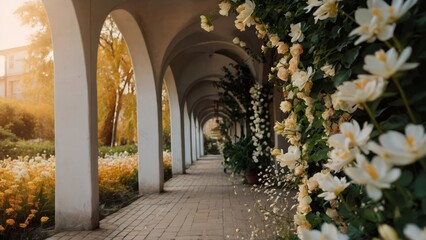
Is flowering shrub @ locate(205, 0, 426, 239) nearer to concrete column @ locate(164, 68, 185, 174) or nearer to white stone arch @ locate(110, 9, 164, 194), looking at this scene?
white stone arch @ locate(110, 9, 164, 194)

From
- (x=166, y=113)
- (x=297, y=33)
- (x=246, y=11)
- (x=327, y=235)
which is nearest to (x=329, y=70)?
(x=297, y=33)

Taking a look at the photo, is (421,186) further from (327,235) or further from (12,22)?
(12,22)

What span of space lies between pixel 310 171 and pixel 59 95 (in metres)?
4.15

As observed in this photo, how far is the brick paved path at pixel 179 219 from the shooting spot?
480 centimetres

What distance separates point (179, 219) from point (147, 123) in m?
4.08

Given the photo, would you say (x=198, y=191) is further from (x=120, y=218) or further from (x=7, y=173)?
(x=7, y=173)

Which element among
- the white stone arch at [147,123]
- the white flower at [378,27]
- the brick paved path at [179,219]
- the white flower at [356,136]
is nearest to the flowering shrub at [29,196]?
the brick paved path at [179,219]

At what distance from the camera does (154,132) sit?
31.0ft

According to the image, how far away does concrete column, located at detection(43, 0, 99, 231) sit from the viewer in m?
5.16

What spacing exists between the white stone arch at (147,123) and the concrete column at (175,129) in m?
4.78

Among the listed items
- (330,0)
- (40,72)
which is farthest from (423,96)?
(40,72)

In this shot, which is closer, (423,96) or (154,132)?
(423,96)

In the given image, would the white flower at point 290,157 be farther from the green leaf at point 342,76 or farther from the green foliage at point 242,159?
the green foliage at point 242,159

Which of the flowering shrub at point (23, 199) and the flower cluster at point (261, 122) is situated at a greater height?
the flower cluster at point (261, 122)
